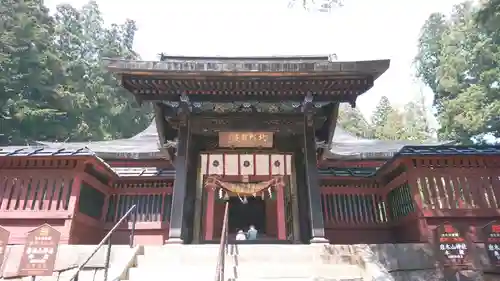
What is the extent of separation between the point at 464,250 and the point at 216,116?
6.08m

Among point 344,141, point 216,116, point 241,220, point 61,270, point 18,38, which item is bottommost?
point 61,270

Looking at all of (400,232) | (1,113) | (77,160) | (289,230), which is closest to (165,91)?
(77,160)

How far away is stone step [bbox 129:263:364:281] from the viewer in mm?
6129

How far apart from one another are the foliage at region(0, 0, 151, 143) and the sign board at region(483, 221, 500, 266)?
91.1 ft

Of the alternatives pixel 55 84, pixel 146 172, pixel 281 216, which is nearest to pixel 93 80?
pixel 55 84

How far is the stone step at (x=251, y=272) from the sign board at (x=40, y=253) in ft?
5.26

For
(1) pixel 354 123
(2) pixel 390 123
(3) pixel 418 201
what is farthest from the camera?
(1) pixel 354 123

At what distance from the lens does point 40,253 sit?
21.9 ft

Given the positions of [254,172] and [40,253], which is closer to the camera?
[40,253]

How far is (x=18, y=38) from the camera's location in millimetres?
26250

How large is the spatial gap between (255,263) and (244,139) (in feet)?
10.8

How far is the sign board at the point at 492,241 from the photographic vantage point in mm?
7078

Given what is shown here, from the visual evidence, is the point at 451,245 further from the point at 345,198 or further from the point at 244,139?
the point at 244,139

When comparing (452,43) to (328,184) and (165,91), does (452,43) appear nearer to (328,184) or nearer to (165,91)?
(328,184)
